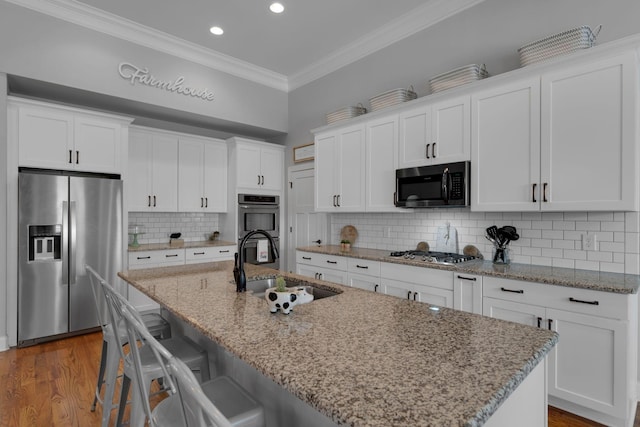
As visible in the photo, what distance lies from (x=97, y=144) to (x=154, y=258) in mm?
1444

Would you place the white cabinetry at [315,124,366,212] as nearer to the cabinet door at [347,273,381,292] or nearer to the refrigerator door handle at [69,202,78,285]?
the cabinet door at [347,273,381,292]

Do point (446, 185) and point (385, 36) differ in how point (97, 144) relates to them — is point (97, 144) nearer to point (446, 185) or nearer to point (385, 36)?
point (385, 36)

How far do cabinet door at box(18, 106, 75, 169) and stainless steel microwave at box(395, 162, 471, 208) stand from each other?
343cm

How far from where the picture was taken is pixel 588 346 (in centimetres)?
208

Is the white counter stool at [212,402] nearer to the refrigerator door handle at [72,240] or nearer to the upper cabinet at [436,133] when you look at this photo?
the upper cabinet at [436,133]

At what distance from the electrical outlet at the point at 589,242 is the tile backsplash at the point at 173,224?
4545mm

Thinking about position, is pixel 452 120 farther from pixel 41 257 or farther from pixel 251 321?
pixel 41 257

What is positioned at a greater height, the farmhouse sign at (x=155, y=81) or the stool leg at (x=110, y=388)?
the farmhouse sign at (x=155, y=81)

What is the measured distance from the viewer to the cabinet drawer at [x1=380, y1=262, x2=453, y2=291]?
279cm

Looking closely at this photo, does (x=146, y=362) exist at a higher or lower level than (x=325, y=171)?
lower

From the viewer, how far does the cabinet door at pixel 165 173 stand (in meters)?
4.52

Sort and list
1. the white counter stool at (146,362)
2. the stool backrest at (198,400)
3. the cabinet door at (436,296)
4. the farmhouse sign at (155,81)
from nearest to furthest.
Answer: the stool backrest at (198,400)
the white counter stool at (146,362)
the cabinet door at (436,296)
the farmhouse sign at (155,81)

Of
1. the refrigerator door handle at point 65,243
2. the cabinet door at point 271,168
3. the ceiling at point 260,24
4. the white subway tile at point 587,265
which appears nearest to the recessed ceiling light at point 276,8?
the ceiling at point 260,24

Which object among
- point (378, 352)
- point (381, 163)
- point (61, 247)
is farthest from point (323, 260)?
point (378, 352)
